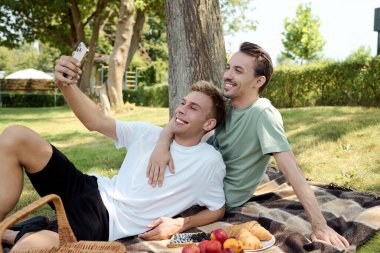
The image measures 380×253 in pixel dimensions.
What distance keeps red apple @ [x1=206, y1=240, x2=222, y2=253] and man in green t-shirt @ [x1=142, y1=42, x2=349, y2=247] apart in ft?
2.07

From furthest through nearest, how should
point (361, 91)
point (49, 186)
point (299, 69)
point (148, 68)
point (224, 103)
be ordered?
point (148, 68) → point (299, 69) → point (361, 91) → point (224, 103) → point (49, 186)

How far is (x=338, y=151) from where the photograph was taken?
22.3 feet

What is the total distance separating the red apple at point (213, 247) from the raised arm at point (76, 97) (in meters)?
1.26

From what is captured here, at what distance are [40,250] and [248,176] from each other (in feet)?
6.04

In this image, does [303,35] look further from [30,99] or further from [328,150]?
[328,150]

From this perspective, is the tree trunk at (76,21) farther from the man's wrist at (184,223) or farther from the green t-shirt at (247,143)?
the man's wrist at (184,223)

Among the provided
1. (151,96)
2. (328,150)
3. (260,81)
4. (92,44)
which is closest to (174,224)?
(260,81)

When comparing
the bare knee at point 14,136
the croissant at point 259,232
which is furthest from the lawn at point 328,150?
the bare knee at point 14,136

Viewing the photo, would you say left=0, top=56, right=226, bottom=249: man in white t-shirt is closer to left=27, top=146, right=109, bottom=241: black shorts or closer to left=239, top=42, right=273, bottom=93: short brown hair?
left=27, top=146, right=109, bottom=241: black shorts

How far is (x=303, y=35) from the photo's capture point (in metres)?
33.6

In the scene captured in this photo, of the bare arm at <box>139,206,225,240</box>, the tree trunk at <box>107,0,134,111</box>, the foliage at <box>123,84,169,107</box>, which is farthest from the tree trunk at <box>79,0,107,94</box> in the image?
the bare arm at <box>139,206,225,240</box>

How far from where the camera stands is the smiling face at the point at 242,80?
12.4 ft

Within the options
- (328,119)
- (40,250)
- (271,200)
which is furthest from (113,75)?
(40,250)

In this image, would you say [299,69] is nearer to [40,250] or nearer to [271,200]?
[271,200]
